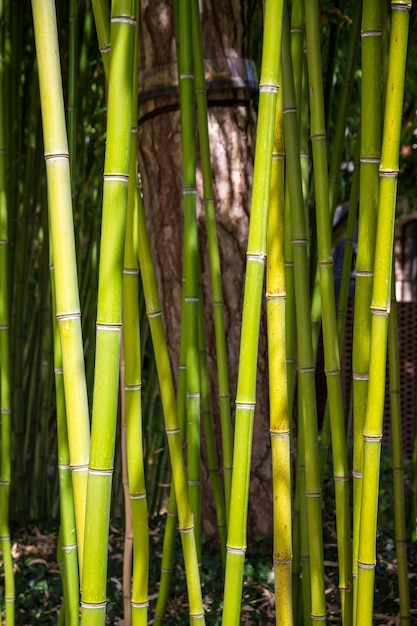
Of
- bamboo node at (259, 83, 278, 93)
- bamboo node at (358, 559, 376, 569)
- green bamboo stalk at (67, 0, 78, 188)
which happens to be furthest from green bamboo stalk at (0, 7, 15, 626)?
Result: bamboo node at (358, 559, 376, 569)

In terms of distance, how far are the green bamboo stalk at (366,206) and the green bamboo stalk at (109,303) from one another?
25cm

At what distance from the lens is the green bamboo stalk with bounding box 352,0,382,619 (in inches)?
30.5

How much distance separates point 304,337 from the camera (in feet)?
2.85

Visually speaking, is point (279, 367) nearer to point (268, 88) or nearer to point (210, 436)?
point (268, 88)

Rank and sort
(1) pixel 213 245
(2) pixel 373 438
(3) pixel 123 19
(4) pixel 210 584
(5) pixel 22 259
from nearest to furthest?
(3) pixel 123 19
(2) pixel 373 438
(1) pixel 213 245
(4) pixel 210 584
(5) pixel 22 259

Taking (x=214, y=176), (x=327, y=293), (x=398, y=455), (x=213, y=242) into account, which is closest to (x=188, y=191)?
(x=213, y=242)

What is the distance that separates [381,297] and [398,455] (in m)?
0.46

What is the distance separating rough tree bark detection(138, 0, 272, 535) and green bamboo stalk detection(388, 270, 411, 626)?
0.53 metres

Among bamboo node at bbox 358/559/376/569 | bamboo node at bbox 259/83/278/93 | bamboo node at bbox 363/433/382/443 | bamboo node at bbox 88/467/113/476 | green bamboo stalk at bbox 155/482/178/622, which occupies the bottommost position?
green bamboo stalk at bbox 155/482/178/622

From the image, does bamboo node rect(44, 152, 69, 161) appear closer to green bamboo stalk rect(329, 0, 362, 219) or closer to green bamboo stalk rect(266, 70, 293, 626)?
green bamboo stalk rect(266, 70, 293, 626)

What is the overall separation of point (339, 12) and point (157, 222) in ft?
1.98

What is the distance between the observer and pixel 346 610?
90cm

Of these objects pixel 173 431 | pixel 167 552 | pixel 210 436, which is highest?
pixel 173 431

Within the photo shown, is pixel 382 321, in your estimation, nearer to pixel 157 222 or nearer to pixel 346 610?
pixel 346 610
